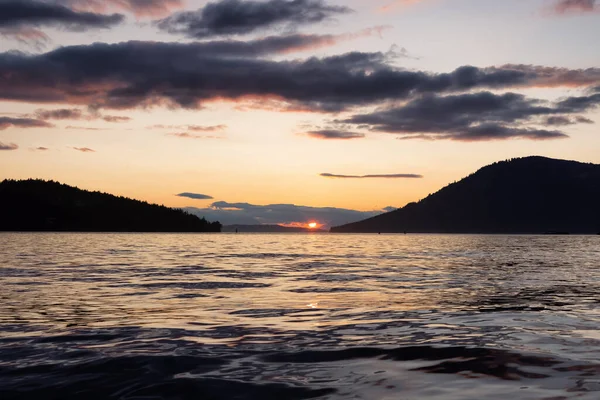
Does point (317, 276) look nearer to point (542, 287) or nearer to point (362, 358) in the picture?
point (542, 287)

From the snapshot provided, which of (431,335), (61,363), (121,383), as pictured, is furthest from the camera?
(431,335)

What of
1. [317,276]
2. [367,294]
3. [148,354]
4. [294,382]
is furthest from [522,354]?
[317,276]

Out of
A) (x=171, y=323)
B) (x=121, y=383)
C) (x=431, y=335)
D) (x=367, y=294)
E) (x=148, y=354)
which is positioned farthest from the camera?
(x=367, y=294)

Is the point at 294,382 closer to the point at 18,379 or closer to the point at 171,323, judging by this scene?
the point at 18,379

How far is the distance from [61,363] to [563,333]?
42.5 ft

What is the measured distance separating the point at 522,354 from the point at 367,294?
44.5 ft

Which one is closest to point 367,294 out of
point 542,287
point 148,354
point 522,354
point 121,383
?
point 542,287

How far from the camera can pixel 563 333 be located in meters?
16.2

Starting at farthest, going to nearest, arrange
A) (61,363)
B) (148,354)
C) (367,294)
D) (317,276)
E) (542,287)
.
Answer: (317,276)
(542,287)
(367,294)
(148,354)
(61,363)

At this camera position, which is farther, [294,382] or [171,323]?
[171,323]

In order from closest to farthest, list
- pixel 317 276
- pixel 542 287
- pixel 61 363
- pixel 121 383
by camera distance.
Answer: pixel 121 383, pixel 61 363, pixel 542 287, pixel 317 276

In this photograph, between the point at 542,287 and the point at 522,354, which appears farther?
the point at 542,287

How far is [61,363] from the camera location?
1224cm

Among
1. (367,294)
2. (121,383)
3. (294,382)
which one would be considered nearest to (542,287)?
(367,294)
